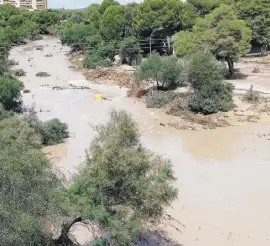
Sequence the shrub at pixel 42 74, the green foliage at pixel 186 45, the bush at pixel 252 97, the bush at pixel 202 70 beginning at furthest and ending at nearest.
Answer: the shrub at pixel 42 74 < the green foliage at pixel 186 45 < the bush at pixel 252 97 < the bush at pixel 202 70

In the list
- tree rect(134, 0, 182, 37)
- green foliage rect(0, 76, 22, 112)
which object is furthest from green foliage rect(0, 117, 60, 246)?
tree rect(134, 0, 182, 37)

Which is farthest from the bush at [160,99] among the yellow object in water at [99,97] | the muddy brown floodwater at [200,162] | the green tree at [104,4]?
the green tree at [104,4]

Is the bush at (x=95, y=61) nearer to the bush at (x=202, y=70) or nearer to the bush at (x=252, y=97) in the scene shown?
the bush at (x=202, y=70)

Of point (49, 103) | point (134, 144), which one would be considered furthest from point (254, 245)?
point (49, 103)

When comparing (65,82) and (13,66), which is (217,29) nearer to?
(65,82)

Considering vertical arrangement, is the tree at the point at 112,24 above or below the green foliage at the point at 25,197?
above

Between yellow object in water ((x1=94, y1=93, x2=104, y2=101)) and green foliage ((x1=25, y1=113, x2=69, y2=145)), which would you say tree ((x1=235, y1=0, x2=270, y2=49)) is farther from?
green foliage ((x1=25, y1=113, x2=69, y2=145))

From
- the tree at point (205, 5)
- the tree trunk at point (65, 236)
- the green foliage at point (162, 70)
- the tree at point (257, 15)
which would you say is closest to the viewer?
the tree trunk at point (65, 236)
